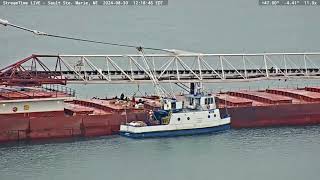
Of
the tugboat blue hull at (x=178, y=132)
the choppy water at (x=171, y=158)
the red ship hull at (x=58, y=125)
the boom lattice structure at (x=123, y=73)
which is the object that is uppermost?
the boom lattice structure at (x=123, y=73)

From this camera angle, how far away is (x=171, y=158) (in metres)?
19.3

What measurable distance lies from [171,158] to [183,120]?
236 cm

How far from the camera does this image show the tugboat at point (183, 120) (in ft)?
68.8

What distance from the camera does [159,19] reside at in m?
53.1

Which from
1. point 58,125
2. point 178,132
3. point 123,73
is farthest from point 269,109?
point 58,125

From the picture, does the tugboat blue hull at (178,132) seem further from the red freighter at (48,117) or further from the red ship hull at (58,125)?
the red freighter at (48,117)

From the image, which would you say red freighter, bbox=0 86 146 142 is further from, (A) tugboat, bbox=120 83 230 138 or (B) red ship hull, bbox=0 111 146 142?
(A) tugboat, bbox=120 83 230 138

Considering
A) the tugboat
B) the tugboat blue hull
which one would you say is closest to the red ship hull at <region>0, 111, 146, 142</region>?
the tugboat

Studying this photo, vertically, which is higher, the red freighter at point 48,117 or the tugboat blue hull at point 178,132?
the red freighter at point 48,117

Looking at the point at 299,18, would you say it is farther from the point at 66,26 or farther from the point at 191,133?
the point at 191,133

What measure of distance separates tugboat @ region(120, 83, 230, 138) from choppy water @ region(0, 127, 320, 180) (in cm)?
28

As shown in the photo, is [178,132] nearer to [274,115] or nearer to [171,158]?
[171,158]

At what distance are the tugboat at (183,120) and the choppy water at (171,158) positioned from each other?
28cm

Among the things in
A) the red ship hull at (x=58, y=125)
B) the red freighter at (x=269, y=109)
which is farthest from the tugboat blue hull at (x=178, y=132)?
the red freighter at (x=269, y=109)
